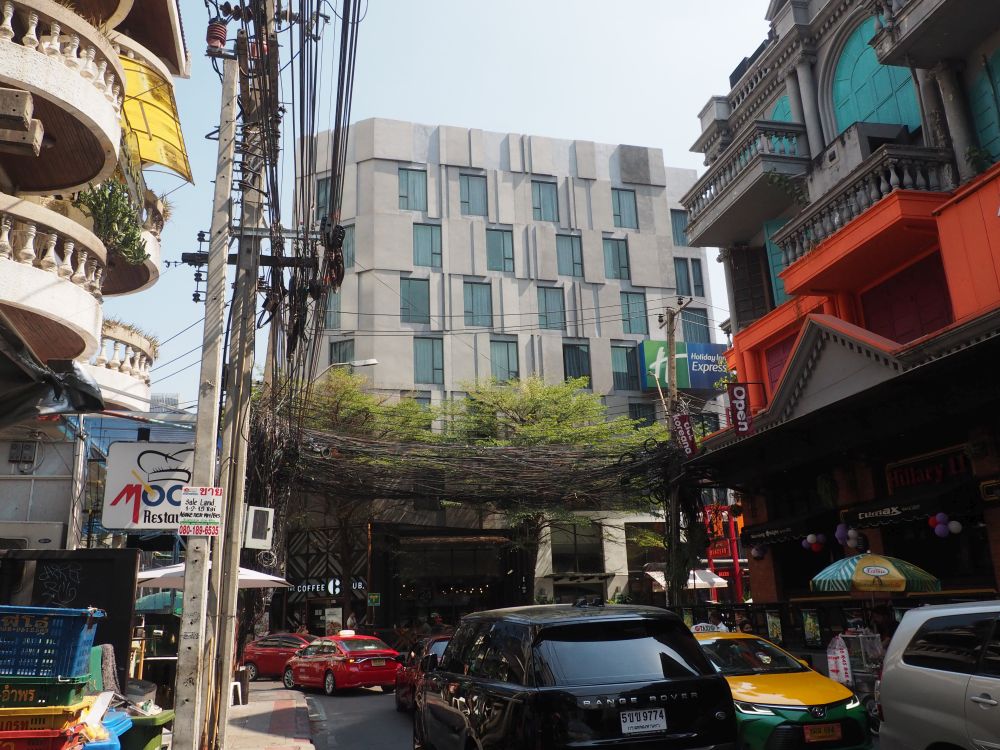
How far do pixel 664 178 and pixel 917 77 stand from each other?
3474 cm

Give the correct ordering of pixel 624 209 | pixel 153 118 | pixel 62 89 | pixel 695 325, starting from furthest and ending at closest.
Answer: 1. pixel 624 209
2. pixel 695 325
3. pixel 153 118
4. pixel 62 89

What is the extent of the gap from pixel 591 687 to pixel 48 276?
9790 mm

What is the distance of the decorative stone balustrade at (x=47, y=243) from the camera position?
11.2m

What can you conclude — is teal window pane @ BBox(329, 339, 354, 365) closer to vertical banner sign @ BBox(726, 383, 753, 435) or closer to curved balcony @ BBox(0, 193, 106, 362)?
vertical banner sign @ BBox(726, 383, 753, 435)

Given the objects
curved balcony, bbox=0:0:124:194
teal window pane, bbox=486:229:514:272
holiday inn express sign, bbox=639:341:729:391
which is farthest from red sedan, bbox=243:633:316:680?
teal window pane, bbox=486:229:514:272

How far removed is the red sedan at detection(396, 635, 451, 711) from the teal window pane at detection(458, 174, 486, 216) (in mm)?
34197

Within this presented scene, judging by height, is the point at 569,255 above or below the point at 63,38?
above

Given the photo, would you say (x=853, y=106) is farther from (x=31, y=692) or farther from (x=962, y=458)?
(x=31, y=692)

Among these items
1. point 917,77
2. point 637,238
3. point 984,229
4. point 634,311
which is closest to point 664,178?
point 637,238

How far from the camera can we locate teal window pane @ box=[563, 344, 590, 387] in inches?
1790

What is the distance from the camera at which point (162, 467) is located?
12.0m

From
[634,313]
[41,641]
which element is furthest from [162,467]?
[634,313]

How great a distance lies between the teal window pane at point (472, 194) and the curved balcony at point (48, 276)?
115ft

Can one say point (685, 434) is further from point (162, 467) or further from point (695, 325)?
point (695, 325)
